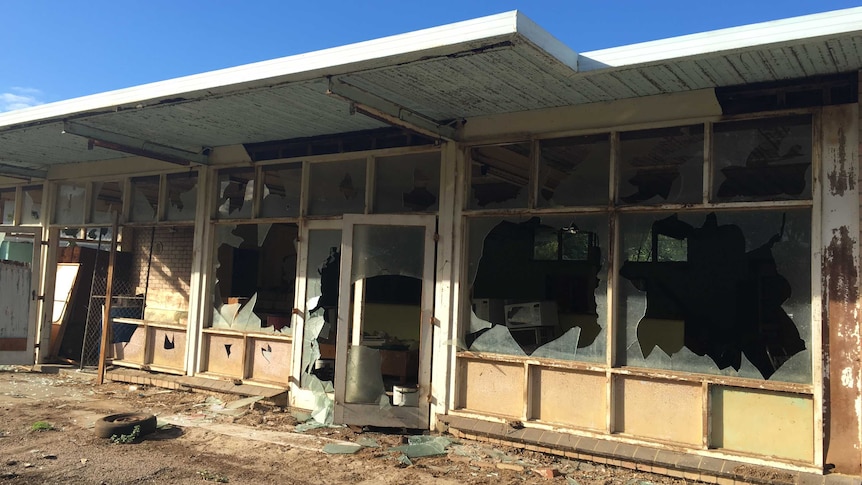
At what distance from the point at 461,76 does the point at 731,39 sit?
1.89 m

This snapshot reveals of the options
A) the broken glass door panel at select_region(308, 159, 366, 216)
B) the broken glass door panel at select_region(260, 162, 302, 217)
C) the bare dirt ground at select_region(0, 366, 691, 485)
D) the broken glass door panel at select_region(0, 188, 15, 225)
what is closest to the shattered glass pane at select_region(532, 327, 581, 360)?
the bare dirt ground at select_region(0, 366, 691, 485)

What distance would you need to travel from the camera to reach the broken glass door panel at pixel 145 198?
870cm

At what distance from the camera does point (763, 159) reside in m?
4.89

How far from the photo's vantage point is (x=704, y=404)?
4906 millimetres

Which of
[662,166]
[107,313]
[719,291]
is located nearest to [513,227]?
[662,166]

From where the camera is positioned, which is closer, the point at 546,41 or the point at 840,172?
the point at 546,41

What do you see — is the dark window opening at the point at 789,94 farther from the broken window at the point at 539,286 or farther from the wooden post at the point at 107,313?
the wooden post at the point at 107,313

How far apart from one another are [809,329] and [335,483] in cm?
379

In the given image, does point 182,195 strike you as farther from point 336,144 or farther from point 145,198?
point 336,144

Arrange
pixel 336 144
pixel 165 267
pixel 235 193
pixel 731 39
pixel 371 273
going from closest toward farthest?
pixel 731 39 → pixel 371 273 → pixel 336 144 → pixel 235 193 → pixel 165 267

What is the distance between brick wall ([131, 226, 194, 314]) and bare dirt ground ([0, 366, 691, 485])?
2.41 meters

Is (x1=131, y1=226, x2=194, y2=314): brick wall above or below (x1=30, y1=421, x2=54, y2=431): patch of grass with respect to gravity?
above

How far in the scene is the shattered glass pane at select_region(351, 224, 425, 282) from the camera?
21.0 ft

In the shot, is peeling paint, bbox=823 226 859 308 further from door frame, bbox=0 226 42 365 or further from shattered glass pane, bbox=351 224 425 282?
door frame, bbox=0 226 42 365
